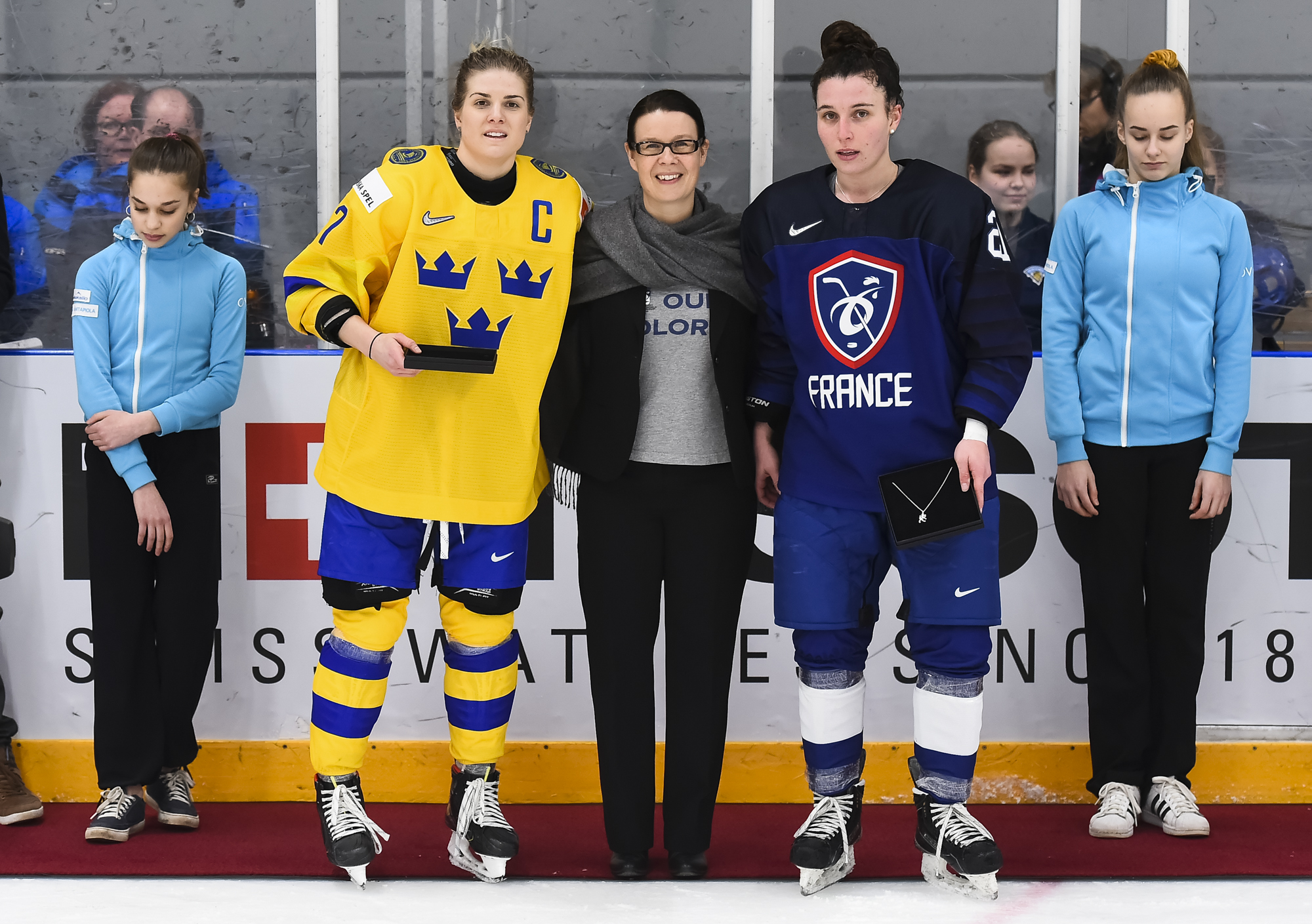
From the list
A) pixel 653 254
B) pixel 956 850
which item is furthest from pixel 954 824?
pixel 653 254

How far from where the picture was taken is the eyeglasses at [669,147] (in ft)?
7.04

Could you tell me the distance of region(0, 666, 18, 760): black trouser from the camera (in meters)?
2.71

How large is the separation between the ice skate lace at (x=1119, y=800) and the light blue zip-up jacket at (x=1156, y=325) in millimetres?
718

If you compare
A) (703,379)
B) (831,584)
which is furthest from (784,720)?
(703,379)

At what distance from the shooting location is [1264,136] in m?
2.82

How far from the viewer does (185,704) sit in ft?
8.47

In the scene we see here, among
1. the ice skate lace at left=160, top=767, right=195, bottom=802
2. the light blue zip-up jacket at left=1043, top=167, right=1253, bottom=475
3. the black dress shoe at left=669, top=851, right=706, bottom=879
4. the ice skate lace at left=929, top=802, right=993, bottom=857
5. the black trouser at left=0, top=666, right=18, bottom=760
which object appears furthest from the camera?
the black trouser at left=0, top=666, right=18, bottom=760

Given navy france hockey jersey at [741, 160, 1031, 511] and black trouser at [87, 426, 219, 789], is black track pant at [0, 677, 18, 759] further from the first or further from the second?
navy france hockey jersey at [741, 160, 1031, 511]

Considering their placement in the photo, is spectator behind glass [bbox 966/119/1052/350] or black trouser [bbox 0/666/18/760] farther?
spectator behind glass [bbox 966/119/1052/350]

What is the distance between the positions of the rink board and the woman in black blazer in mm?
539

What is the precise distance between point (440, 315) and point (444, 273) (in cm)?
8

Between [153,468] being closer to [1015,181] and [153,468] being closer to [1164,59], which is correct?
[1015,181]

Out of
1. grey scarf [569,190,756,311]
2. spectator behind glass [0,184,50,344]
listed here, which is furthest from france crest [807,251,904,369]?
spectator behind glass [0,184,50,344]

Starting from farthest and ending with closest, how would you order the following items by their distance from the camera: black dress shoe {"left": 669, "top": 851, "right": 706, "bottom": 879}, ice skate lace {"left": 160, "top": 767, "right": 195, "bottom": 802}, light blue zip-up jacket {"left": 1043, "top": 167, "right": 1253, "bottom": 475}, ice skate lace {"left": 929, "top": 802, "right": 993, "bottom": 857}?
ice skate lace {"left": 160, "top": 767, "right": 195, "bottom": 802}
light blue zip-up jacket {"left": 1043, "top": 167, "right": 1253, "bottom": 475}
black dress shoe {"left": 669, "top": 851, "right": 706, "bottom": 879}
ice skate lace {"left": 929, "top": 802, "right": 993, "bottom": 857}
